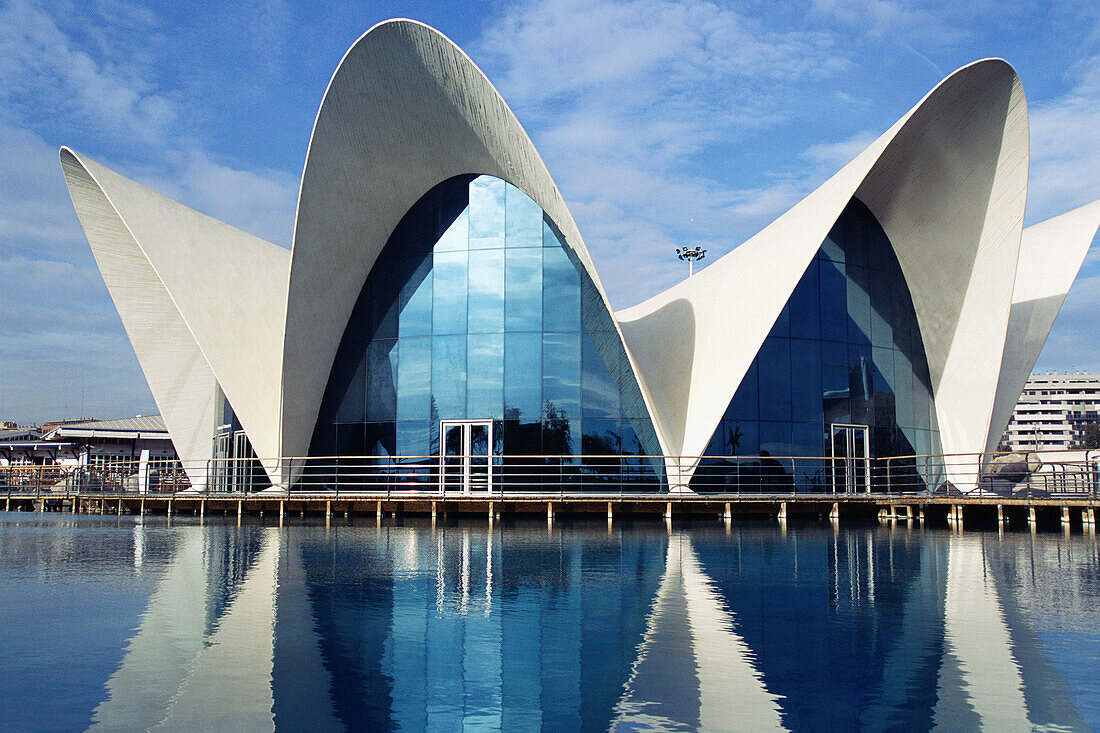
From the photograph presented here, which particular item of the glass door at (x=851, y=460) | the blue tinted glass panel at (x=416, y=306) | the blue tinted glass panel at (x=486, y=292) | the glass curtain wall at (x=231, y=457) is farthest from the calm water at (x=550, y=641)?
the glass curtain wall at (x=231, y=457)

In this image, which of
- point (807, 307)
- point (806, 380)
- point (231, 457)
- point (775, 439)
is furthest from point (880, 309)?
point (231, 457)

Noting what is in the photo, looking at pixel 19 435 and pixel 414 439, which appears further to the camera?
pixel 19 435

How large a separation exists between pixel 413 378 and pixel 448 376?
3.45 feet

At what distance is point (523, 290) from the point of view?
78.8ft

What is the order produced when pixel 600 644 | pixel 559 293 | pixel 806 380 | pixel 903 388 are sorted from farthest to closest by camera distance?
pixel 903 388 → pixel 559 293 → pixel 806 380 → pixel 600 644

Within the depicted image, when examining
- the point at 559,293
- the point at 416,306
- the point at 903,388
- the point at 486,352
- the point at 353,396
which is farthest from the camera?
the point at 353,396

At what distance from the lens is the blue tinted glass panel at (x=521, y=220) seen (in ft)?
79.1

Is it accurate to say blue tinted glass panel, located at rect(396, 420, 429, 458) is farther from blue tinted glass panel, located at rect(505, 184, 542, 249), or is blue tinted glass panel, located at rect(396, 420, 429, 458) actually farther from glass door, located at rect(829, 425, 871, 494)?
glass door, located at rect(829, 425, 871, 494)

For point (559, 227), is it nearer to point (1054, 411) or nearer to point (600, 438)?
point (600, 438)

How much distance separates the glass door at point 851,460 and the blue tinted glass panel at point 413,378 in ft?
35.3

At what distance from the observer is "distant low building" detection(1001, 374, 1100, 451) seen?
451 ft

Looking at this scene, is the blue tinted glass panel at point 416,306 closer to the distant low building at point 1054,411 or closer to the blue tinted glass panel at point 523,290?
the blue tinted glass panel at point 523,290

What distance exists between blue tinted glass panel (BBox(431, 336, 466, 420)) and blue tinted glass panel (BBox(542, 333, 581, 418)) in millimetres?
2243

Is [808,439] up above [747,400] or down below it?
below
